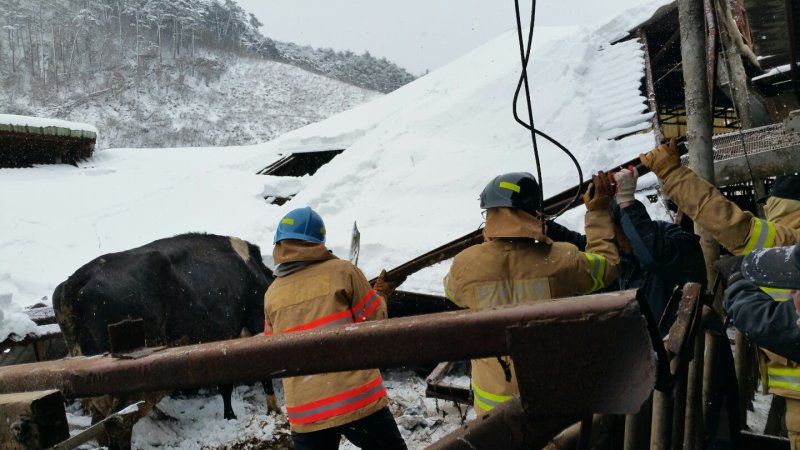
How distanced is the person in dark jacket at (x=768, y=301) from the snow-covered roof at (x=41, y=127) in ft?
50.8

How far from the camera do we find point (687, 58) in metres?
3.84

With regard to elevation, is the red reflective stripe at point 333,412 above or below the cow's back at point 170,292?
above

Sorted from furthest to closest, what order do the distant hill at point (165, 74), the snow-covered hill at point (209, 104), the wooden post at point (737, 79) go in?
the distant hill at point (165, 74)
the snow-covered hill at point (209, 104)
the wooden post at point (737, 79)

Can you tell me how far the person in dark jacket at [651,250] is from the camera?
2828 millimetres

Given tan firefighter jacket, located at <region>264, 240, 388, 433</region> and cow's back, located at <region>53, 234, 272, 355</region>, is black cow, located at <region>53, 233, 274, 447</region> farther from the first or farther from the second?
tan firefighter jacket, located at <region>264, 240, 388, 433</region>

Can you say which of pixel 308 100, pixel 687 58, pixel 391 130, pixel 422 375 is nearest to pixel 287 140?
pixel 391 130

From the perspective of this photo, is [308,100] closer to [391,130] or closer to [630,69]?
[391,130]

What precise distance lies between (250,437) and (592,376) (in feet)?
15.9

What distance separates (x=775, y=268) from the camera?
1.67 meters

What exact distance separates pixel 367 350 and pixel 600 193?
6.13 feet

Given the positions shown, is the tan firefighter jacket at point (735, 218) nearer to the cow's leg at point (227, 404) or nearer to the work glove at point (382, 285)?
the work glove at point (382, 285)

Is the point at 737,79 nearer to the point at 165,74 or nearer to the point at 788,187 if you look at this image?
the point at 788,187

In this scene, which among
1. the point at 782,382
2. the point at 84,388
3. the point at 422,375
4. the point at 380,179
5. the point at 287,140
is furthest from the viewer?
the point at 287,140

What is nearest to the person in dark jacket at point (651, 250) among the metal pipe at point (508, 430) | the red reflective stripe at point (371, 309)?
the red reflective stripe at point (371, 309)
